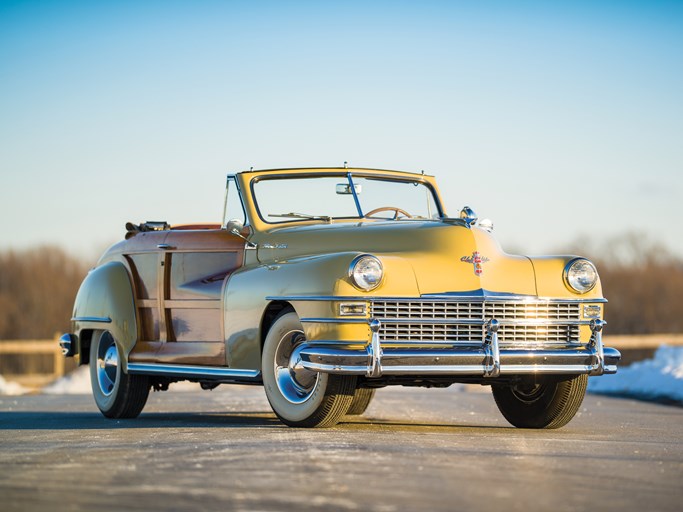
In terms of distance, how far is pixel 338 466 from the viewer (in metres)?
6.65

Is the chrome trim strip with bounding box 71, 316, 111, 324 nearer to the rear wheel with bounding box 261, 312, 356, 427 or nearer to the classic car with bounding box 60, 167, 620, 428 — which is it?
the classic car with bounding box 60, 167, 620, 428

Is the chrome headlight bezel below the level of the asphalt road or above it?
above

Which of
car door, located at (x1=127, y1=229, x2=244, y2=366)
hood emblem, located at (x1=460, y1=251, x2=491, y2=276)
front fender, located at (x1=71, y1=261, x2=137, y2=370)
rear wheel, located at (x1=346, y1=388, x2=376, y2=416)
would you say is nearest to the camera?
hood emblem, located at (x1=460, y1=251, x2=491, y2=276)

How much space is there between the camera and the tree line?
2256 inches

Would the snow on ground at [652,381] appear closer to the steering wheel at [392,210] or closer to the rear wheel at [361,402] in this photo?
the rear wheel at [361,402]

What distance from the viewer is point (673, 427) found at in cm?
1049

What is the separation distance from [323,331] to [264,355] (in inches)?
28.8

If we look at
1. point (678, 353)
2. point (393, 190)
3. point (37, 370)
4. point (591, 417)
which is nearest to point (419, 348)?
point (393, 190)

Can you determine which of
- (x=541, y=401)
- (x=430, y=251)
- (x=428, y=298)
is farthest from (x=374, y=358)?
(x=541, y=401)

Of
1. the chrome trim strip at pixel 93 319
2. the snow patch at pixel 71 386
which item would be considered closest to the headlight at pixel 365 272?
the chrome trim strip at pixel 93 319

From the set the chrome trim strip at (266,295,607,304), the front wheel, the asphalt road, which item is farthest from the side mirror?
the front wheel

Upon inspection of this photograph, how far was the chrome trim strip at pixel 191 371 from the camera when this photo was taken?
965 cm

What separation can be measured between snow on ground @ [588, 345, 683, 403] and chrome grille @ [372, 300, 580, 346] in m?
6.42

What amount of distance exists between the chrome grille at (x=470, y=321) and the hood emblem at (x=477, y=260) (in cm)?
25
